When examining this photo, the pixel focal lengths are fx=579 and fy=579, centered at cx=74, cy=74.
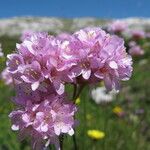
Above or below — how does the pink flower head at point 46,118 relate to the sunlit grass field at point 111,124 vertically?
below

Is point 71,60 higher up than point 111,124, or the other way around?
point 111,124

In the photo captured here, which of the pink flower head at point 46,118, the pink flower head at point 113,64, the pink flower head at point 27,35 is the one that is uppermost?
the pink flower head at point 27,35

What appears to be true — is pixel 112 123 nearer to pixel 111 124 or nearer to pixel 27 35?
pixel 111 124

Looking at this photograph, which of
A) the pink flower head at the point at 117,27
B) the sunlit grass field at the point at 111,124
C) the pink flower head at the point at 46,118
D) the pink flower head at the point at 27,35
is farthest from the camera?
the pink flower head at the point at 117,27

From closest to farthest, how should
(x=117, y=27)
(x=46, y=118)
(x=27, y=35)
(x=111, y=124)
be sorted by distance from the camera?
(x=46, y=118) → (x=27, y=35) → (x=117, y=27) → (x=111, y=124)

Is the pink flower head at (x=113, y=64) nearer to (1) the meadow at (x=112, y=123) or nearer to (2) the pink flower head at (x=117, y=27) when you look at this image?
(1) the meadow at (x=112, y=123)

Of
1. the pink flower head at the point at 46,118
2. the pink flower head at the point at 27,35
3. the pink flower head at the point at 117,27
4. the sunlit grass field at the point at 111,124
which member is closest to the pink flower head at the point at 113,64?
the pink flower head at the point at 46,118

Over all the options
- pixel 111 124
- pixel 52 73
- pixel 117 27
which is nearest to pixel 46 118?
pixel 52 73

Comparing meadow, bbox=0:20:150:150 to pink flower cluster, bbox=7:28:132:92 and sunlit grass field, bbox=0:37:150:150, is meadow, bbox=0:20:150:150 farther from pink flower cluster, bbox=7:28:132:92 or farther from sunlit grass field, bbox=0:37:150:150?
pink flower cluster, bbox=7:28:132:92
